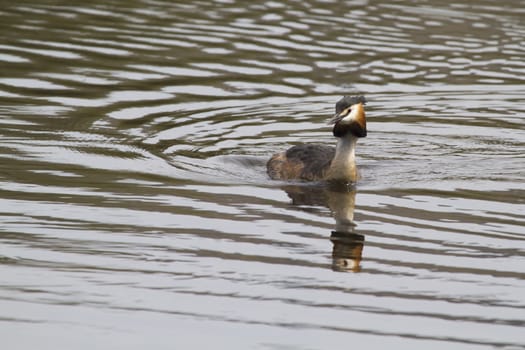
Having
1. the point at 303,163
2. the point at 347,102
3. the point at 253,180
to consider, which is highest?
the point at 347,102

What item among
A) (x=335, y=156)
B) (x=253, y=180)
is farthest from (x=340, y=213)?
(x=253, y=180)

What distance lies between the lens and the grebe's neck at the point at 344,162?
14.1m

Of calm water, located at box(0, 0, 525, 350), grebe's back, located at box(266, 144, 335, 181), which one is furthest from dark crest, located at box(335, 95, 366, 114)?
calm water, located at box(0, 0, 525, 350)

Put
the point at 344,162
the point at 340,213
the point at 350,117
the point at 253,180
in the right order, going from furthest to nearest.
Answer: the point at 253,180, the point at 344,162, the point at 350,117, the point at 340,213

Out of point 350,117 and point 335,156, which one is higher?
point 350,117

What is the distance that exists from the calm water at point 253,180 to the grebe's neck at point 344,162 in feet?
1.03

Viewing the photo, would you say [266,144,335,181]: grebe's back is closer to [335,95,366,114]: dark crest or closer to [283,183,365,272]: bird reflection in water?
[283,183,365,272]: bird reflection in water

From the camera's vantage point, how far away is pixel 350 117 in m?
13.8

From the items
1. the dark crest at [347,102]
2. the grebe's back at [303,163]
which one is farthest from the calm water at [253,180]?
the dark crest at [347,102]

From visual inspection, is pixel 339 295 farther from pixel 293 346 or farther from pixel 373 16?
pixel 373 16

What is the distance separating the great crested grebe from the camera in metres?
13.8

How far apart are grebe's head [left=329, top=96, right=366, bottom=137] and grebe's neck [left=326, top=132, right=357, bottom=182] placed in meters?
0.09

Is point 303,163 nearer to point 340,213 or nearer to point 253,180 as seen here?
point 253,180

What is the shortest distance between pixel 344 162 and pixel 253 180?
105cm
